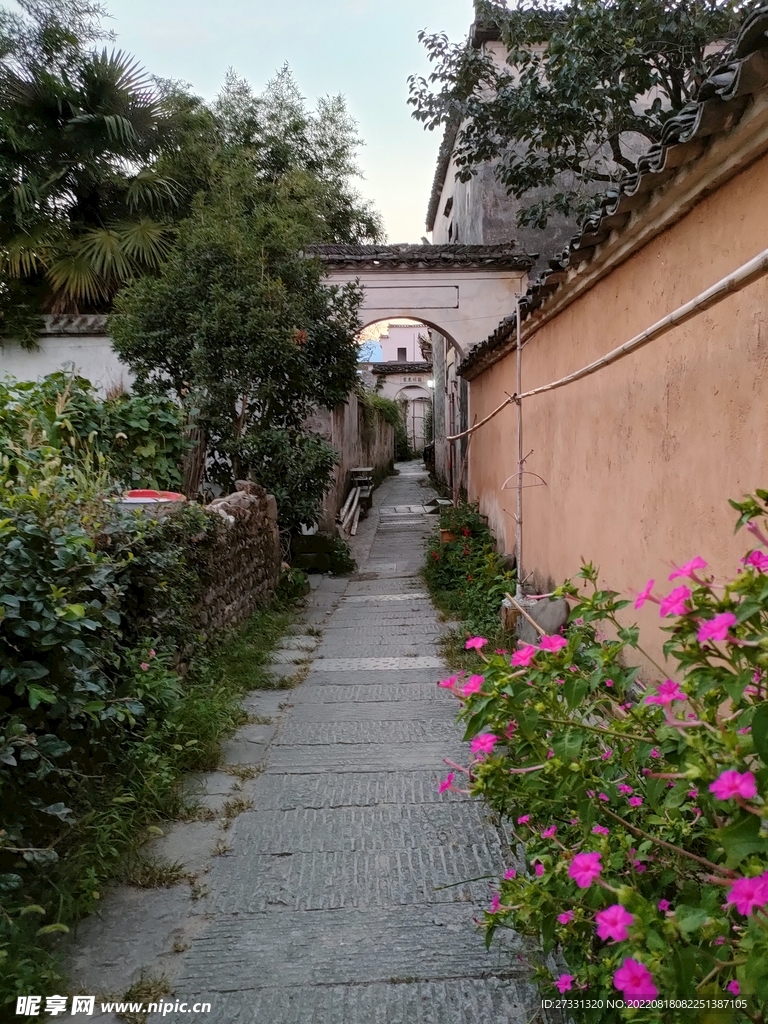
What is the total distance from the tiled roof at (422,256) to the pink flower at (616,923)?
34.6 ft

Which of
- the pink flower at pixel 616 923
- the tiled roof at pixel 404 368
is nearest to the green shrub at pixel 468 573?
the pink flower at pixel 616 923

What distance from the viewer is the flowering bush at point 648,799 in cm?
112

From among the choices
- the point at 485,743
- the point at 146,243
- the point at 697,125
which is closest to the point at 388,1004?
the point at 485,743

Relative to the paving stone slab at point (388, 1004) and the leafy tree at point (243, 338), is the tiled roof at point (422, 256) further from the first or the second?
the paving stone slab at point (388, 1004)

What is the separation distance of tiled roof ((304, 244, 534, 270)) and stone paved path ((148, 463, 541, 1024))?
7.90m

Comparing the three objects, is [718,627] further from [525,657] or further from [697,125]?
[697,125]

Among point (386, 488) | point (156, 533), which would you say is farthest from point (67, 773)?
point (386, 488)

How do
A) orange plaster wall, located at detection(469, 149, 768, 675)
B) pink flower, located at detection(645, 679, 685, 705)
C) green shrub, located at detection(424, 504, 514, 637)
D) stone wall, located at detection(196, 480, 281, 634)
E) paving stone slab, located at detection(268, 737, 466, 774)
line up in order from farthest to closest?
1. green shrub, located at detection(424, 504, 514, 637)
2. stone wall, located at detection(196, 480, 281, 634)
3. paving stone slab, located at detection(268, 737, 466, 774)
4. orange plaster wall, located at detection(469, 149, 768, 675)
5. pink flower, located at detection(645, 679, 685, 705)

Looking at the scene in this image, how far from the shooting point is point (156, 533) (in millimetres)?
3684

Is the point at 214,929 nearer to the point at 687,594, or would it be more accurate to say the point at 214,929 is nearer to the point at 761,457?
the point at 687,594

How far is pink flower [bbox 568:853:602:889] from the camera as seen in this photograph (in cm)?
129

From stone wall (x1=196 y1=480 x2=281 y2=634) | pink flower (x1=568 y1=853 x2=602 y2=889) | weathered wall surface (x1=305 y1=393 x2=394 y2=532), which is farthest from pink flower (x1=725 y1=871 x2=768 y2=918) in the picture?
weathered wall surface (x1=305 y1=393 x2=394 y2=532)

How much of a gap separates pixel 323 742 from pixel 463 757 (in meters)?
0.77

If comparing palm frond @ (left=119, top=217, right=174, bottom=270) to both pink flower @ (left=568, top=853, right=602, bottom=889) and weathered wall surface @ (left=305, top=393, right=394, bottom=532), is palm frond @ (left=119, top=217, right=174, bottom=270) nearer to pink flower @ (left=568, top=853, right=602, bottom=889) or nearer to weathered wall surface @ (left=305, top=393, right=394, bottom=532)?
weathered wall surface @ (left=305, top=393, right=394, bottom=532)
